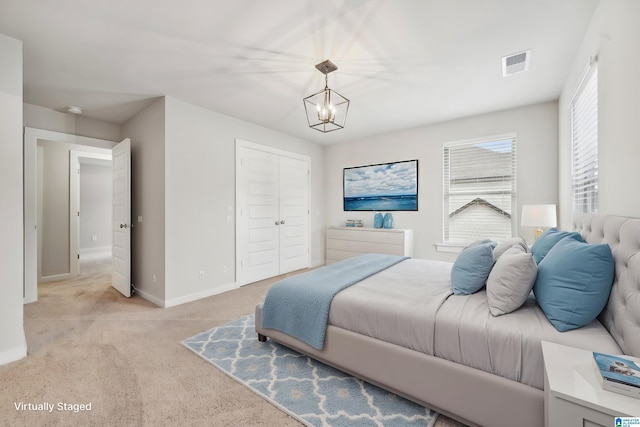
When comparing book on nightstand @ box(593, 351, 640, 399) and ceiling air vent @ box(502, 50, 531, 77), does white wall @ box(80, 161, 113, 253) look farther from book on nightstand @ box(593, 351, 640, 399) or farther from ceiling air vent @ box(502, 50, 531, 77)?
book on nightstand @ box(593, 351, 640, 399)

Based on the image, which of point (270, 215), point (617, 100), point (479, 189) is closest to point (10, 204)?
point (270, 215)

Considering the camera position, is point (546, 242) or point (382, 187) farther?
point (382, 187)

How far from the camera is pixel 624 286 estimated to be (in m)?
1.25

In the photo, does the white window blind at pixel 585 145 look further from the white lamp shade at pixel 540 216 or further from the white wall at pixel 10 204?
the white wall at pixel 10 204

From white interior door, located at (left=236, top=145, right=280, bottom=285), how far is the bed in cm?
244

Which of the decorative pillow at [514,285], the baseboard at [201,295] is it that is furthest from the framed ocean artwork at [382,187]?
the decorative pillow at [514,285]

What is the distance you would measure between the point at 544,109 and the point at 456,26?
244 cm

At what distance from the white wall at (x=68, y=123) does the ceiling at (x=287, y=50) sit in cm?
15

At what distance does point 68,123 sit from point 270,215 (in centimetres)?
311

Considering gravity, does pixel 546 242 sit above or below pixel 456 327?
above

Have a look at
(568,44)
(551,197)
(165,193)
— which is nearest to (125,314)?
(165,193)

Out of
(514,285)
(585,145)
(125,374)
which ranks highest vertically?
(585,145)

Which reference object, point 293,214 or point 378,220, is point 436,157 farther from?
point 293,214

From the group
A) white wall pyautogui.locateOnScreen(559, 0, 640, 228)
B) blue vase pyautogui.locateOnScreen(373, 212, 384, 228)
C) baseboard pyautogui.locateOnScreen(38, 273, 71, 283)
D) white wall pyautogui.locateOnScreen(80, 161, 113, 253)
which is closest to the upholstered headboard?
white wall pyautogui.locateOnScreen(559, 0, 640, 228)
